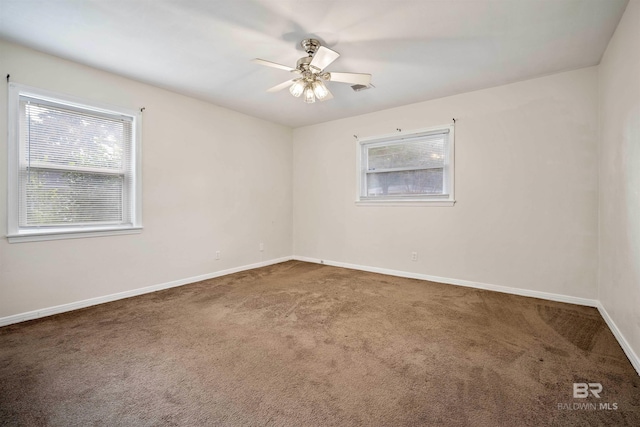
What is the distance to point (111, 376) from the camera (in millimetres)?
1786

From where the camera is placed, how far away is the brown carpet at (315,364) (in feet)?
4.85

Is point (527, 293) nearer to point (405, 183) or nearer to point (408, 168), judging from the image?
point (405, 183)

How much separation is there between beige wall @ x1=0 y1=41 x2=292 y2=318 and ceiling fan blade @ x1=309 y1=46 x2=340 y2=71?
7.40 feet

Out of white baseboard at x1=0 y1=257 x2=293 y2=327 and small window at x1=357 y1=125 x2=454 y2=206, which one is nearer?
white baseboard at x1=0 y1=257 x2=293 y2=327

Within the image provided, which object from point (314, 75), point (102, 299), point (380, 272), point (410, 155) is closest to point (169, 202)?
point (102, 299)

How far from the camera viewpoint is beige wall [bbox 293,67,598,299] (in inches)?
120

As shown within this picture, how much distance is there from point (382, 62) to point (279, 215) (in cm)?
316

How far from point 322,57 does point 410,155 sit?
243 cm

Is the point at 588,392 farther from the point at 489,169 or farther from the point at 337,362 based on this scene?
the point at 489,169

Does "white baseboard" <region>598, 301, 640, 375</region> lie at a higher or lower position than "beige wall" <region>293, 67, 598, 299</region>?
lower

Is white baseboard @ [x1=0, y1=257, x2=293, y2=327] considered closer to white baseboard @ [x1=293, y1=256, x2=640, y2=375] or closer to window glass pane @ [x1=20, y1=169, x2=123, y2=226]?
window glass pane @ [x1=20, y1=169, x2=123, y2=226]

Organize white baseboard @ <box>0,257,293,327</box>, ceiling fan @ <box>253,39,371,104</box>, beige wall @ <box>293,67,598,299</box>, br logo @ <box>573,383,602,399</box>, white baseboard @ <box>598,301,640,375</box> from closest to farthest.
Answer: br logo @ <box>573,383,602,399</box> < white baseboard @ <box>598,301,640,375</box> < ceiling fan @ <box>253,39,371,104</box> < white baseboard @ <box>0,257,293,327</box> < beige wall @ <box>293,67,598,299</box>

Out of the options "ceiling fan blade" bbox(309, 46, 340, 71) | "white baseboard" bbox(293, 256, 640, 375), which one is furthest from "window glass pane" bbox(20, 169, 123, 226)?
"white baseboard" bbox(293, 256, 640, 375)

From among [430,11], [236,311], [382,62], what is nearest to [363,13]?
[430,11]
